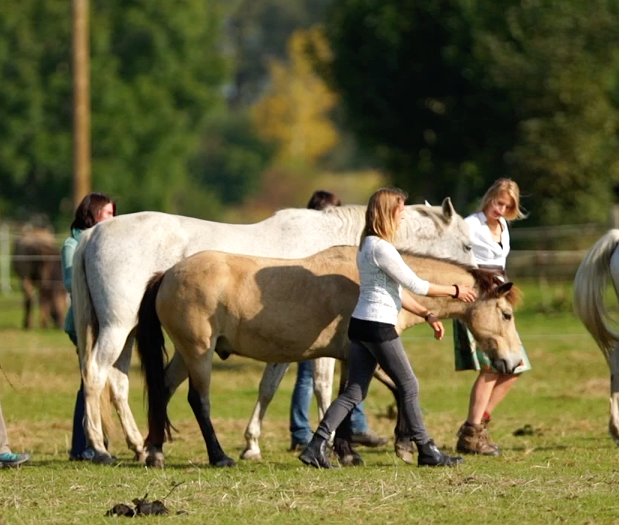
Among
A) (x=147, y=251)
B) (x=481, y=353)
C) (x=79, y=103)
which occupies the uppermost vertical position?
(x=79, y=103)

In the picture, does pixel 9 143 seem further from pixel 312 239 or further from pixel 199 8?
pixel 312 239

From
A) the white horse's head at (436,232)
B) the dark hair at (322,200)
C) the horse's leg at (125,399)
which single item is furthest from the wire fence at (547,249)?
the white horse's head at (436,232)

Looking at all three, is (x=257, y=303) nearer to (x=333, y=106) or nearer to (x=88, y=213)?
(x=88, y=213)

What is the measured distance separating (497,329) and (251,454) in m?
2.05

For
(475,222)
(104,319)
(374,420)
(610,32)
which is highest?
(610,32)

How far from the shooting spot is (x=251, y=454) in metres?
9.10

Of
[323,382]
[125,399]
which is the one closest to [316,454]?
[323,382]

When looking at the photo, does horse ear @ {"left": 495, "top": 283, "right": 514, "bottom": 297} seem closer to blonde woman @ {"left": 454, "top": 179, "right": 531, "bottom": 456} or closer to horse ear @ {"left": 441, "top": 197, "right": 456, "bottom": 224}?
blonde woman @ {"left": 454, "top": 179, "right": 531, "bottom": 456}

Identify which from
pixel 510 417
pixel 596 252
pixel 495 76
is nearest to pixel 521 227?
pixel 495 76

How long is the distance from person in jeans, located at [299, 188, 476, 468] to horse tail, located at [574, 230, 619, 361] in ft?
6.06

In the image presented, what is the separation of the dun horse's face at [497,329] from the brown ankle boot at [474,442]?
2.15ft

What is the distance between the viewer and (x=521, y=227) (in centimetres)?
2850

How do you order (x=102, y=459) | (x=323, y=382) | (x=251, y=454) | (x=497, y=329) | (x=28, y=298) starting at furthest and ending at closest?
(x=28, y=298)
(x=323, y=382)
(x=251, y=454)
(x=102, y=459)
(x=497, y=329)

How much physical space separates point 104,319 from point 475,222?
282 cm
